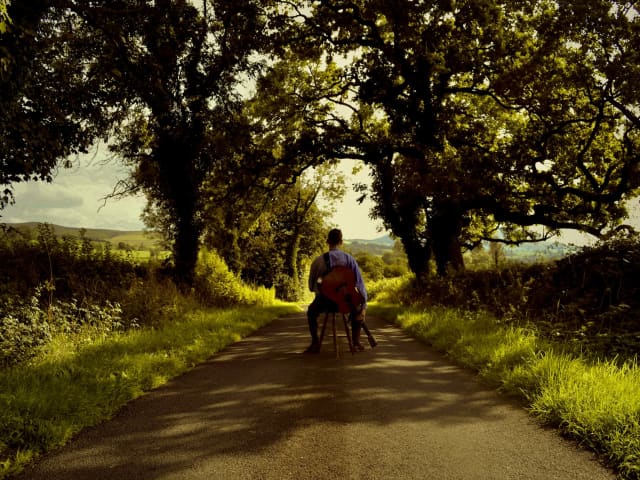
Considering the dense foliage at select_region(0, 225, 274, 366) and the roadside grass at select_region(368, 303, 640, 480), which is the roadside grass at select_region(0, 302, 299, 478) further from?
the roadside grass at select_region(368, 303, 640, 480)

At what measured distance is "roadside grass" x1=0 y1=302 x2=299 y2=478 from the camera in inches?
161

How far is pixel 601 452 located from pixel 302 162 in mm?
16762

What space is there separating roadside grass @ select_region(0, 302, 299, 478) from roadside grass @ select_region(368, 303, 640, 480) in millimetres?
4530

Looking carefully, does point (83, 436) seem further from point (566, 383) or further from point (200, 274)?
point (200, 274)

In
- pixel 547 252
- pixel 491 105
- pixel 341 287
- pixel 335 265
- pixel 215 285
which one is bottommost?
Result: pixel 215 285

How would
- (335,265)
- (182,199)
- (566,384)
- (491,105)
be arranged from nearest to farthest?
(566,384)
(335,265)
(182,199)
(491,105)

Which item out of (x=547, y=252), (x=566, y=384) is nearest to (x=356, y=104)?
(x=547, y=252)

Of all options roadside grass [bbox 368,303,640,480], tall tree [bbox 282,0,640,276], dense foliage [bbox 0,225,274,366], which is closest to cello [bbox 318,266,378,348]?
roadside grass [bbox 368,303,640,480]

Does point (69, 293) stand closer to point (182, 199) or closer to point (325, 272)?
point (182, 199)

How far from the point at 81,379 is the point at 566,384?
5.61 meters

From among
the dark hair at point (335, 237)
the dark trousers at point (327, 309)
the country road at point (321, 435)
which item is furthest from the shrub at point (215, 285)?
the country road at point (321, 435)

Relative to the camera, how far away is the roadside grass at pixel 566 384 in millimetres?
3789

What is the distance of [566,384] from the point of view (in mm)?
5008

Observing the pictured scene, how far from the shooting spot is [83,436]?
4262 mm
